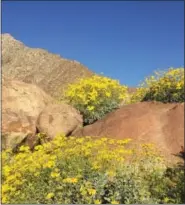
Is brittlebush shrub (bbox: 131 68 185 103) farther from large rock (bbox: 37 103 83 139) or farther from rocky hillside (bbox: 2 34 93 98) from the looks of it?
rocky hillside (bbox: 2 34 93 98)

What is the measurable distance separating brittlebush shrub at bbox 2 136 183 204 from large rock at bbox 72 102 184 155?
2.27 metres

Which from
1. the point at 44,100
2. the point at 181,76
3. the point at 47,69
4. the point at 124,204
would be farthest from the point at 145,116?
the point at 47,69

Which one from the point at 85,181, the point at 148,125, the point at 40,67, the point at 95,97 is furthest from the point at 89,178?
the point at 40,67

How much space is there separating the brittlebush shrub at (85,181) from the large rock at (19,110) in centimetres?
354

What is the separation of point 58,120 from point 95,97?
1269 mm

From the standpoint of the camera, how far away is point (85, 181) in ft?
19.7

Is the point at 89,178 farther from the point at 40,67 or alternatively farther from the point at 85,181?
the point at 40,67

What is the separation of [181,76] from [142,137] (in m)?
2.89

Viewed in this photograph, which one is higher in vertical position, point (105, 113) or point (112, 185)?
point (105, 113)

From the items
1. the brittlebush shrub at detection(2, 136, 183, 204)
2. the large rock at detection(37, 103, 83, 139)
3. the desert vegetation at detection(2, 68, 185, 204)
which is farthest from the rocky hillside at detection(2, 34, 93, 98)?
the brittlebush shrub at detection(2, 136, 183, 204)

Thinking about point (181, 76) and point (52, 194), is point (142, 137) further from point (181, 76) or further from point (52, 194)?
point (52, 194)

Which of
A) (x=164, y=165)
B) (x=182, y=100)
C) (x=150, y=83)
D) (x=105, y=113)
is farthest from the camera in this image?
(x=150, y=83)

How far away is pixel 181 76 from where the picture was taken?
37.4 ft

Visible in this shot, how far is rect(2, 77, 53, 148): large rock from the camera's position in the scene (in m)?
10.3
